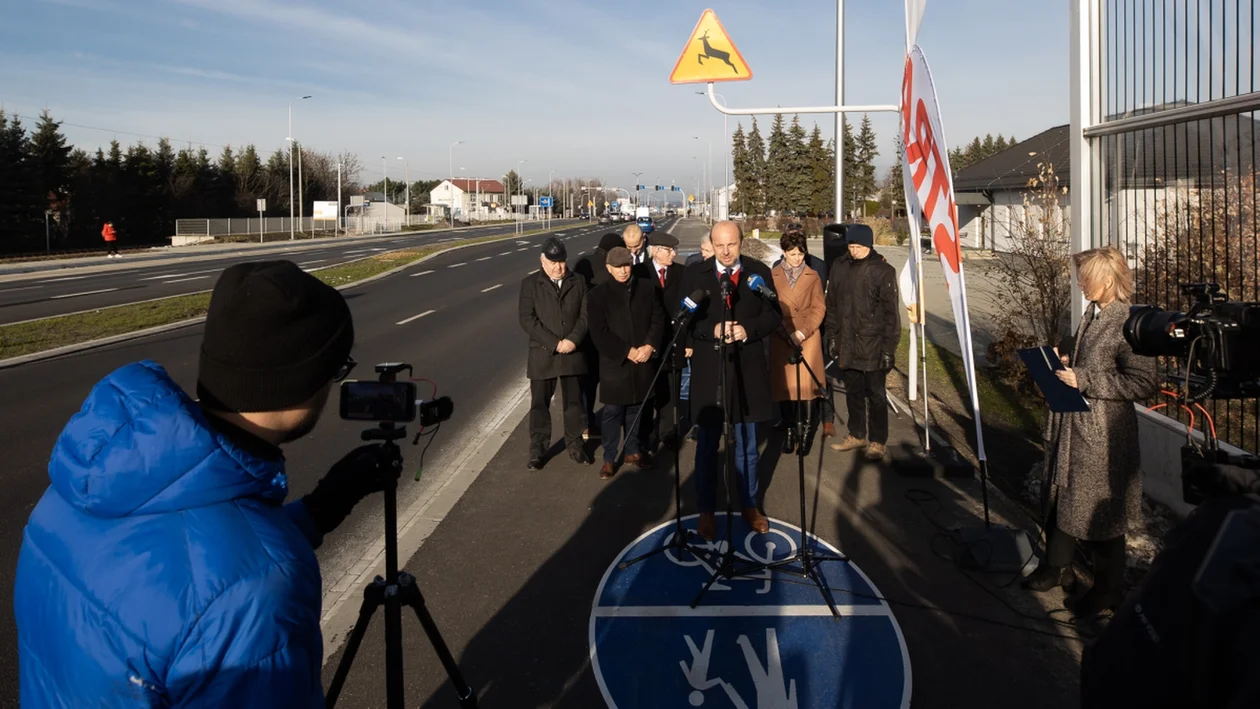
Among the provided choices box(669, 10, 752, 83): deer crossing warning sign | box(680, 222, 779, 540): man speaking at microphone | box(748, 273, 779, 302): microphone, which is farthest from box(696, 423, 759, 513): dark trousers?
box(669, 10, 752, 83): deer crossing warning sign

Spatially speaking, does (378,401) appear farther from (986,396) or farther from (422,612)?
(986,396)

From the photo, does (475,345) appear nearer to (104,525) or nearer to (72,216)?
(104,525)

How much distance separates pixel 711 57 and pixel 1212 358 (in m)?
9.01

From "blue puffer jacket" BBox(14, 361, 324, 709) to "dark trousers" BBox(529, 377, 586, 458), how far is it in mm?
5852

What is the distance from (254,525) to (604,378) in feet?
19.0

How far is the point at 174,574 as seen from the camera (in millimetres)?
1484

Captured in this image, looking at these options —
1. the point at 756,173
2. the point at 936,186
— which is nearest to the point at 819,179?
the point at 756,173

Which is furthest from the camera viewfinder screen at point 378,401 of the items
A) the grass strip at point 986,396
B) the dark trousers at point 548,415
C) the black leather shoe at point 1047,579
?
the grass strip at point 986,396

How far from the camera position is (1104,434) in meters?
4.60

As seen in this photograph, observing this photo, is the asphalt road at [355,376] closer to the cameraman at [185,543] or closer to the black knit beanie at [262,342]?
the cameraman at [185,543]

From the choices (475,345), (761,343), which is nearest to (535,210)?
(475,345)

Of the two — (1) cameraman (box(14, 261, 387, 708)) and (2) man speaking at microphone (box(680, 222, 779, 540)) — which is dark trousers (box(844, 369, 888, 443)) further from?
(1) cameraman (box(14, 261, 387, 708))

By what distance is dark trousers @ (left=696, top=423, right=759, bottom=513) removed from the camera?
572 cm

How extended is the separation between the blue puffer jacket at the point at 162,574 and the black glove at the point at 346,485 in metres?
0.78
